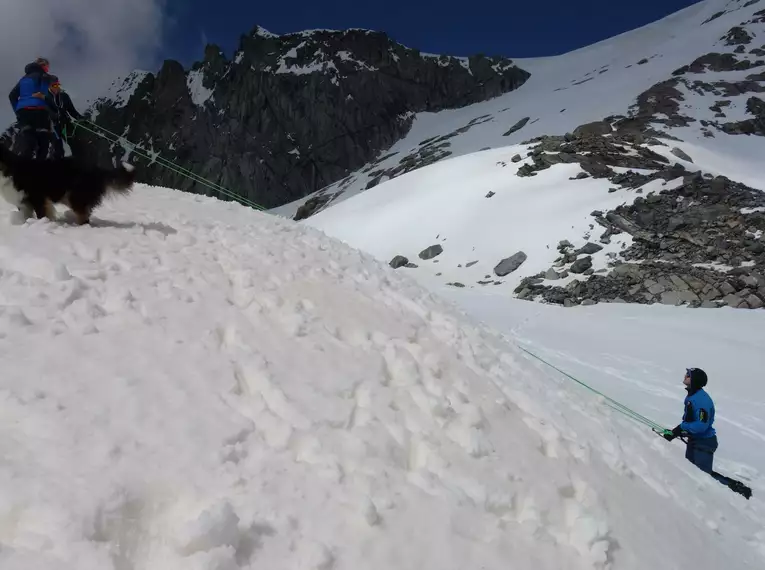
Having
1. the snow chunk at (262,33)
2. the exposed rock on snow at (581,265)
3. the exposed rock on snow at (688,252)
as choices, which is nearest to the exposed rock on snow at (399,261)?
the exposed rock on snow at (688,252)

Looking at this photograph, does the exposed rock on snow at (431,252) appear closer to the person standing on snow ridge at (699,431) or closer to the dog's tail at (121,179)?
the person standing on snow ridge at (699,431)

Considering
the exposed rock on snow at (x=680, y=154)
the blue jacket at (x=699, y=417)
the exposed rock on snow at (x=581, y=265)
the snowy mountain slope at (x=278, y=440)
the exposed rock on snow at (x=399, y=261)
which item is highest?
the exposed rock on snow at (x=680, y=154)

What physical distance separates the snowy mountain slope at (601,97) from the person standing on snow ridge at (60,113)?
4247 centimetres

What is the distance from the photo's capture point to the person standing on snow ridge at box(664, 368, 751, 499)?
7430mm

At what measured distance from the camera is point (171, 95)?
13450cm

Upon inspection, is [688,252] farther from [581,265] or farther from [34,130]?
[34,130]

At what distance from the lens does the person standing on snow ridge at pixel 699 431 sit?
743 centimetres

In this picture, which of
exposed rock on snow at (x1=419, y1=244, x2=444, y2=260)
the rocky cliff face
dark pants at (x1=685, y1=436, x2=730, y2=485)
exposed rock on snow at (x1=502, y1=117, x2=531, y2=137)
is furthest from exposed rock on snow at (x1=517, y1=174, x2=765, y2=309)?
the rocky cliff face

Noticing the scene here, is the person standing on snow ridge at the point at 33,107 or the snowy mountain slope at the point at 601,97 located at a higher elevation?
the snowy mountain slope at the point at 601,97

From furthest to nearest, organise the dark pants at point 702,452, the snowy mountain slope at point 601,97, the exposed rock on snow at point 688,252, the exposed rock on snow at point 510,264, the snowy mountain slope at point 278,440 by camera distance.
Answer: the snowy mountain slope at point 601,97 → the exposed rock on snow at point 510,264 → the exposed rock on snow at point 688,252 → the dark pants at point 702,452 → the snowy mountain slope at point 278,440

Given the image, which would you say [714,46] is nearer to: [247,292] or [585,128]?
[585,128]

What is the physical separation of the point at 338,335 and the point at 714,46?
341 feet

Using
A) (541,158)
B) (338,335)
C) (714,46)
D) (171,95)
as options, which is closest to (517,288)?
(541,158)

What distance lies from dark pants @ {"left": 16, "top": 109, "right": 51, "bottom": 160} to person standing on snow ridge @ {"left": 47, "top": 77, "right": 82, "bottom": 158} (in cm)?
15
